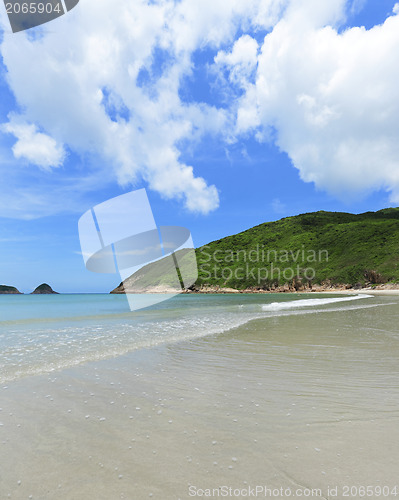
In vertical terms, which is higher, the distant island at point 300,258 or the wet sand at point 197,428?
the distant island at point 300,258

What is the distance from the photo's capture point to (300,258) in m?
128

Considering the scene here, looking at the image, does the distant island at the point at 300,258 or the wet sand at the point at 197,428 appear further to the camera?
the distant island at the point at 300,258

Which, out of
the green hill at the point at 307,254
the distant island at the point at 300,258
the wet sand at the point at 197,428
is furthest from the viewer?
the green hill at the point at 307,254

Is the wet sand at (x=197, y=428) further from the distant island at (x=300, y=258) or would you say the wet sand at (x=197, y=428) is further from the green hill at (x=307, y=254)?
the green hill at (x=307, y=254)

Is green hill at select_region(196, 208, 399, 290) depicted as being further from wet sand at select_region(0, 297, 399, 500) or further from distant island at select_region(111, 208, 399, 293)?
wet sand at select_region(0, 297, 399, 500)

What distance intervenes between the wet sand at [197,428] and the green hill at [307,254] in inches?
3773

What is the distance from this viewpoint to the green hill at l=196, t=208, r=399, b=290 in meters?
99.4

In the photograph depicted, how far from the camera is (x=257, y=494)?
113 inches

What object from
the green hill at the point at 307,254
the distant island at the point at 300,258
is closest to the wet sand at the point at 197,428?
the distant island at the point at 300,258

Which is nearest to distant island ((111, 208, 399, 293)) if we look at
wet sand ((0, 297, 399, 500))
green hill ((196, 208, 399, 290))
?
green hill ((196, 208, 399, 290))

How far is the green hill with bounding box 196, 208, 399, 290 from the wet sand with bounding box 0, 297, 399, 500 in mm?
95832

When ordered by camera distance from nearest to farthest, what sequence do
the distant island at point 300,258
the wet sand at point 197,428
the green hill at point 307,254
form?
the wet sand at point 197,428 → the distant island at point 300,258 → the green hill at point 307,254

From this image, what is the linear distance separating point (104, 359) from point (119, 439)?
17.5ft

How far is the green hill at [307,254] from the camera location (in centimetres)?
9938
